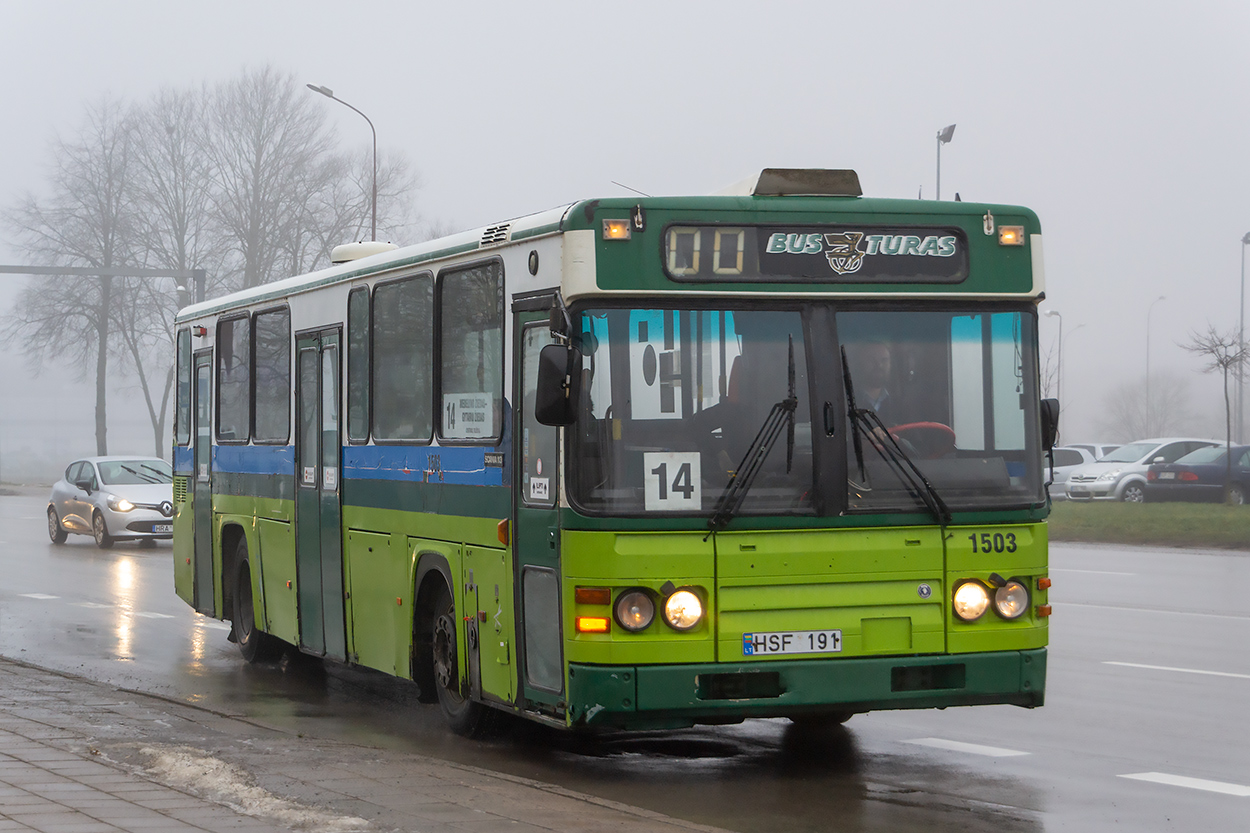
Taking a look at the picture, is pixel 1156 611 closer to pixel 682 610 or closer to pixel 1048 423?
pixel 1048 423

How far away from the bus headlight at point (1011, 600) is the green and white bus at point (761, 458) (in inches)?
0.4

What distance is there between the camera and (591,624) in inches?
314

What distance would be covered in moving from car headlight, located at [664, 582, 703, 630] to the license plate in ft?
0.84

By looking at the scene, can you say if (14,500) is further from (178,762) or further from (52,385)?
(52,385)

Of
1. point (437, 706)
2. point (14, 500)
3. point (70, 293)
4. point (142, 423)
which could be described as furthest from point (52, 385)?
point (437, 706)

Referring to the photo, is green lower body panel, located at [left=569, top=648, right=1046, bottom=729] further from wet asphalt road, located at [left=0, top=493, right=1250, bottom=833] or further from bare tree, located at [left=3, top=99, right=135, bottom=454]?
bare tree, located at [left=3, top=99, right=135, bottom=454]

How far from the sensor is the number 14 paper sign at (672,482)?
7961 millimetres

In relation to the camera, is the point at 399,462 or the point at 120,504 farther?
the point at 120,504

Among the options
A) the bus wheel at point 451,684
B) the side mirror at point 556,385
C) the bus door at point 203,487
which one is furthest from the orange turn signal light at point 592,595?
the bus door at point 203,487

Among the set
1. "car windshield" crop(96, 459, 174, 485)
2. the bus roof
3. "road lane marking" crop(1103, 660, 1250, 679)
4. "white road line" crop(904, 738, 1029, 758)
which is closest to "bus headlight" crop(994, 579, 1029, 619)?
"white road line" crop(904, 738, 1029, 758)

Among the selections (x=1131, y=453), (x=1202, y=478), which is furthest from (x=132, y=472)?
(x=1131, y=453)

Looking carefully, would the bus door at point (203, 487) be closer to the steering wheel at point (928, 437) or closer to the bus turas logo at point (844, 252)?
the bus turas logo at point (844, 252)

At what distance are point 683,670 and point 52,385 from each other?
120271mm

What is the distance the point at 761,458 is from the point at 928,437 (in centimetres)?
87
